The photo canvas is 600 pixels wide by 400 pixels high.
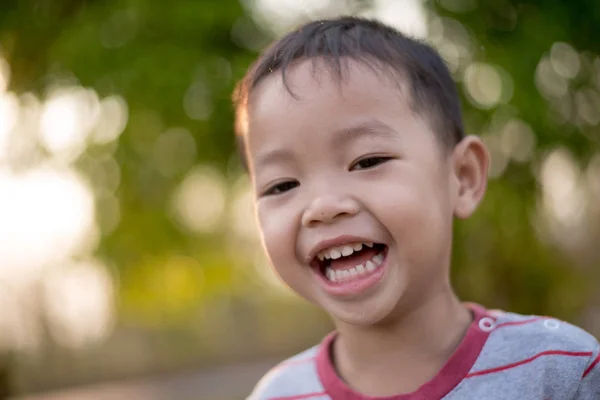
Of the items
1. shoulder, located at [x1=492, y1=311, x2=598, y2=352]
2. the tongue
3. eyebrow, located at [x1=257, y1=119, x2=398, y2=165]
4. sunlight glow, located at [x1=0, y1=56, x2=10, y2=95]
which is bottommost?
shoulder, located at [x1=492, y1=311, x2=598, y2=352]

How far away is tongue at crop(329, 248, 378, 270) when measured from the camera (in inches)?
63.1

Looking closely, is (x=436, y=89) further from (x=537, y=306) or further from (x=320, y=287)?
(x=537, y=306)

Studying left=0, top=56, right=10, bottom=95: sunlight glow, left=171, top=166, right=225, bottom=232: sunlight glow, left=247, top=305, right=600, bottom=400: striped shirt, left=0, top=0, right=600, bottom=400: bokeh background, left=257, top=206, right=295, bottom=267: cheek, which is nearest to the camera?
left=247, top=305, right=600, bottom=400: striped shirt

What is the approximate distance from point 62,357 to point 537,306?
383 inches

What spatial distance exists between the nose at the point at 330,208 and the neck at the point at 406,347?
298mm

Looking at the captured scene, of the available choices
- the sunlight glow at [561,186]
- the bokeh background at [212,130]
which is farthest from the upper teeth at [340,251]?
the sunlight glow at [561,186]

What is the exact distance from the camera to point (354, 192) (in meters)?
1.57

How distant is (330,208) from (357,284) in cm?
18

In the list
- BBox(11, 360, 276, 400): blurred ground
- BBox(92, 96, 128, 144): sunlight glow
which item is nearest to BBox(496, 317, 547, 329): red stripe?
BBox(92, 96, 128, 144): sunlight glow

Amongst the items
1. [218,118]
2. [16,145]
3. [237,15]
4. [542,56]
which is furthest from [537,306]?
[16,145]

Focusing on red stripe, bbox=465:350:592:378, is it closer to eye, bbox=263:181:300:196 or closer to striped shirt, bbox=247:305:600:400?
striped shirt, bbox=247:305:600:400

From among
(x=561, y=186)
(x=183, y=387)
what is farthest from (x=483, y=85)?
(x=183, y=387)

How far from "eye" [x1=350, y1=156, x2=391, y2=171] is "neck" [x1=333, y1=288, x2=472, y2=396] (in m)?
0.36

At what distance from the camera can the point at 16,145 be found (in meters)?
5.82
